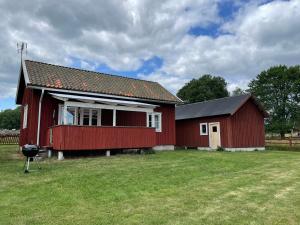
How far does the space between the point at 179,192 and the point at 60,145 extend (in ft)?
22.7

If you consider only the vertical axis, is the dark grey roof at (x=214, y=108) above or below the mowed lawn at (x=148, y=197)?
above

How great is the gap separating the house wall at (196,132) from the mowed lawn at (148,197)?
10347 mm

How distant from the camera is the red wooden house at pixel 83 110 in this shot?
12.1 meters

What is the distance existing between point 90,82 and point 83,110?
2.13m

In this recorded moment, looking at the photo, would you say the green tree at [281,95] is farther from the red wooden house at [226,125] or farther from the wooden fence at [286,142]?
the red wooden house at [226,125]

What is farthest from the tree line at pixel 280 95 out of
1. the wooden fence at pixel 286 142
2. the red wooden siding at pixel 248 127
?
the red wooden siding at pixel 248 127

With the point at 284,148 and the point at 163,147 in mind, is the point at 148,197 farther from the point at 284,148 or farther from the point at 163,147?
the point at 284,148

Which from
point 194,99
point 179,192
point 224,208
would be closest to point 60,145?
point 179,192

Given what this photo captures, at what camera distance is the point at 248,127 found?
20.0 m

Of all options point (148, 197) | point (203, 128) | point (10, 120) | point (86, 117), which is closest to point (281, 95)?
point (203, 128)

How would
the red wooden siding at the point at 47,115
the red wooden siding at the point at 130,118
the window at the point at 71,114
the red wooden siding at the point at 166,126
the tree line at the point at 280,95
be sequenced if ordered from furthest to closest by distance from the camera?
the tree line at the point at 280,95
the red wooden siding at the point at 166,126
the red wooden siding at the point at 130,118
the window at the point at 71,114
the red wooden siding at the point at 47,115

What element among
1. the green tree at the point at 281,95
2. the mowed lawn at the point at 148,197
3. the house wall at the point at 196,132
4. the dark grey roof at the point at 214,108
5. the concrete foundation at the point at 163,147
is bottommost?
the mowed lawn at the point at 148,197

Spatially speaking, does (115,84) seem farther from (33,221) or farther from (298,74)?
(298,74)

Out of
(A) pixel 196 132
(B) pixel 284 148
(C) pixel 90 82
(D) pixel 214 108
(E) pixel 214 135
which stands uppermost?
(C) pixel 90 82
